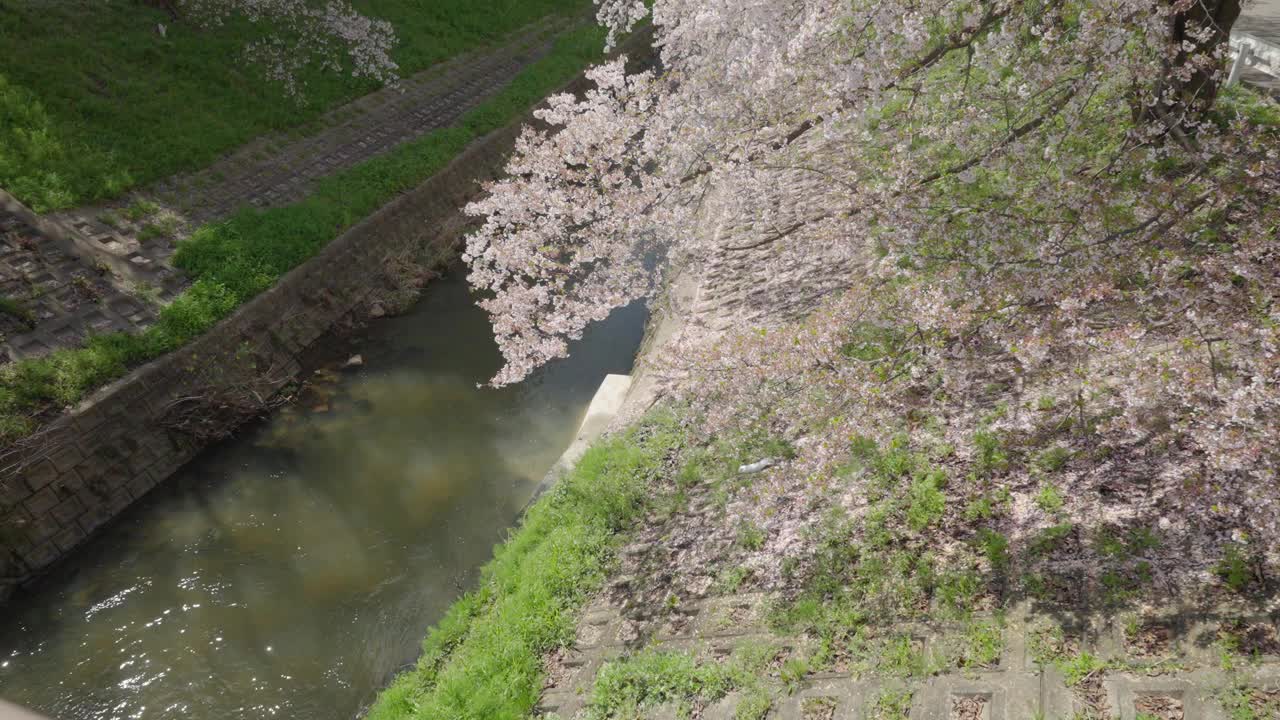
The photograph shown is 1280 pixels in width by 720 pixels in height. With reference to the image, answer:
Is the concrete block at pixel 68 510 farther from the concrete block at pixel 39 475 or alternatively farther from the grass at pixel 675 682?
the grass at pixel 675 682

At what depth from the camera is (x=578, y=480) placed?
9.44 m


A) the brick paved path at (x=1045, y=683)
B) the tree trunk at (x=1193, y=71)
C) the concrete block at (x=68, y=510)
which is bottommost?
the brick paved path at (x=1045, y=683)

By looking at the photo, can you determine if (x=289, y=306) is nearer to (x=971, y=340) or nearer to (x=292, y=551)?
(x=292, y=551)

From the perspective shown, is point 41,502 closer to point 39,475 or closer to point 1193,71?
point 39,475

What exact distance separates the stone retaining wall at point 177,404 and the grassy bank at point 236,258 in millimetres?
276

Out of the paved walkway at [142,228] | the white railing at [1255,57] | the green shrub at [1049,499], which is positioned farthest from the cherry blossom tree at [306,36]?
the green shrub at [1049,499]

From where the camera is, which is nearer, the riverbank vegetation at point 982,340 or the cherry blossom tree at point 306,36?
the riverbank vegetation at point 982,340

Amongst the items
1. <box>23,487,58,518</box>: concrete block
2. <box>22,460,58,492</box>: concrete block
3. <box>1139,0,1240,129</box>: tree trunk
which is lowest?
<box>23,487,58,518</box>: concrete block

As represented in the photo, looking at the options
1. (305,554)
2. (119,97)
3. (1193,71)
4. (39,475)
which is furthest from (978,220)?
(119,97)

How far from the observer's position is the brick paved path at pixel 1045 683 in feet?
13.4

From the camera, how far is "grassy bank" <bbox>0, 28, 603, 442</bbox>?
10961mm

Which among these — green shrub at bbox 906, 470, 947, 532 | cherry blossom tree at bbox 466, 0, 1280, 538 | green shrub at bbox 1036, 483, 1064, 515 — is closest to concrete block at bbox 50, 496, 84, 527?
cherry blossom tree at bbox 466, 0, 1280, 538

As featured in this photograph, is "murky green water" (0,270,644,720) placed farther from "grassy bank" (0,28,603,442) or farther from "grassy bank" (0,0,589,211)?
"grassy bank" (0,0,589,211)

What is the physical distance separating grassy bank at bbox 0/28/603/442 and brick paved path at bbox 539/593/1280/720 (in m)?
10.8
